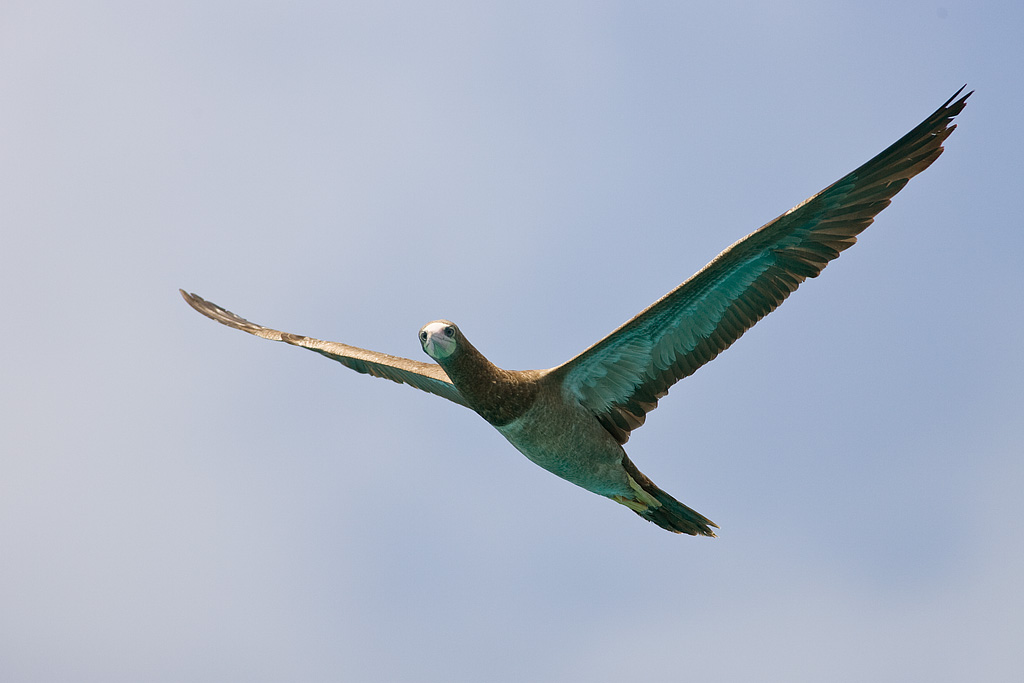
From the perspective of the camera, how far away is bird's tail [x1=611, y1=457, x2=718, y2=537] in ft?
33.6

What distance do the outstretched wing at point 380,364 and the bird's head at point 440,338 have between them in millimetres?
1677

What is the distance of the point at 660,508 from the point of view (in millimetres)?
10523

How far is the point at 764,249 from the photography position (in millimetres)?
9359

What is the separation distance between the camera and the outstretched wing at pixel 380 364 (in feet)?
36.5

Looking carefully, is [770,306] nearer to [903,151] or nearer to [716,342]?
[716,342]

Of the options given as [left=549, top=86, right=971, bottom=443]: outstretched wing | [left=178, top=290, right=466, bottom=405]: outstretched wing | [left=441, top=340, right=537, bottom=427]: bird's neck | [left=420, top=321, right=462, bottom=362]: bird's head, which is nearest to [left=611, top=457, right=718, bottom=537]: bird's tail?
[left=549, top=86, right=971, bottom=443]: outstretched wing

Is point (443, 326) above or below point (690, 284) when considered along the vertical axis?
above

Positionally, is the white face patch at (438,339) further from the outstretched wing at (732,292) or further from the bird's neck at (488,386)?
the outstretched wing at (732,292)

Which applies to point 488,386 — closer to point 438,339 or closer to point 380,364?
point 438,339

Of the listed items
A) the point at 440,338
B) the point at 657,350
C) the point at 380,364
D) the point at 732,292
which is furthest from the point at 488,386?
the point at 380,364

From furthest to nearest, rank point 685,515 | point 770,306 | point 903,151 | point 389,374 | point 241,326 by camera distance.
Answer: point 241,326
point 389,374
point 685,515
point 770,306
point 903,151

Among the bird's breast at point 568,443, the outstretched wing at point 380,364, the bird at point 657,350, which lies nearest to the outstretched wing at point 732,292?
the bird at point 657,350

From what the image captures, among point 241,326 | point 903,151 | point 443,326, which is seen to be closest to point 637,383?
point 443,326

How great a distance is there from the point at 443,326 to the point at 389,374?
122 inches
